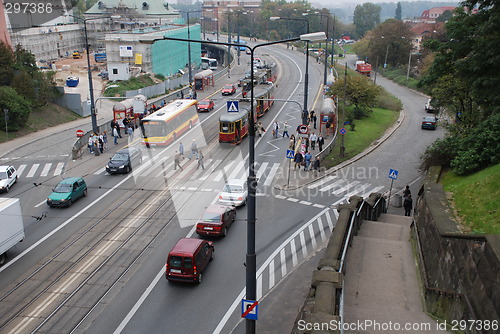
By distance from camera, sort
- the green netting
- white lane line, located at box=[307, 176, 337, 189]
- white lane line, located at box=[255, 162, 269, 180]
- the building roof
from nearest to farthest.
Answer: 1. white lane line, located at box=[307, 176, 337, 189]
2. white lane line, located at box=[255, 162, 269, 180]
3. the green netting
4. the building roof

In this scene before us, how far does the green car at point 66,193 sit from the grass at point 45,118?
55.8 ft

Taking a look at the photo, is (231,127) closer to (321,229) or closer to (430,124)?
(321,229)

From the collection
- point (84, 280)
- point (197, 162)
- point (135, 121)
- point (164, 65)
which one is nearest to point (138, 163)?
point (197, 162)

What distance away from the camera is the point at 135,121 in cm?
4447

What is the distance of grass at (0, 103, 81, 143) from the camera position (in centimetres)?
4131

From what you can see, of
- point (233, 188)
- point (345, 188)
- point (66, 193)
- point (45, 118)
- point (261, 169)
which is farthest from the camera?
point (45, 118)

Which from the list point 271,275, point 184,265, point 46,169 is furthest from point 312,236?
point 46,169

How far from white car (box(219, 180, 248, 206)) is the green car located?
7.79 metres

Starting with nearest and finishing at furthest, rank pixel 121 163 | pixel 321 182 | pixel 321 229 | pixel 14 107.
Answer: pixel 321 229 < pixel 321 182 < pixel 121 163 < pixel 14 107

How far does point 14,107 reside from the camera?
40.4 meters

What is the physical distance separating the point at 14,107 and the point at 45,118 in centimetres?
629

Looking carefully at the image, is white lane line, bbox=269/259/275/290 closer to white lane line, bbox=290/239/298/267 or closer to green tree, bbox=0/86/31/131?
white lane line, bbox=290/239/298/267

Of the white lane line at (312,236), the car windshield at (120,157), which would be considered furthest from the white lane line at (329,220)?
the car windshield at (120,157)

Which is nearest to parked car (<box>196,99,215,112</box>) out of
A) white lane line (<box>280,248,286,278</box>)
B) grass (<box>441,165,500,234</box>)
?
white lane line (<box>280,248,286,278</box>)
